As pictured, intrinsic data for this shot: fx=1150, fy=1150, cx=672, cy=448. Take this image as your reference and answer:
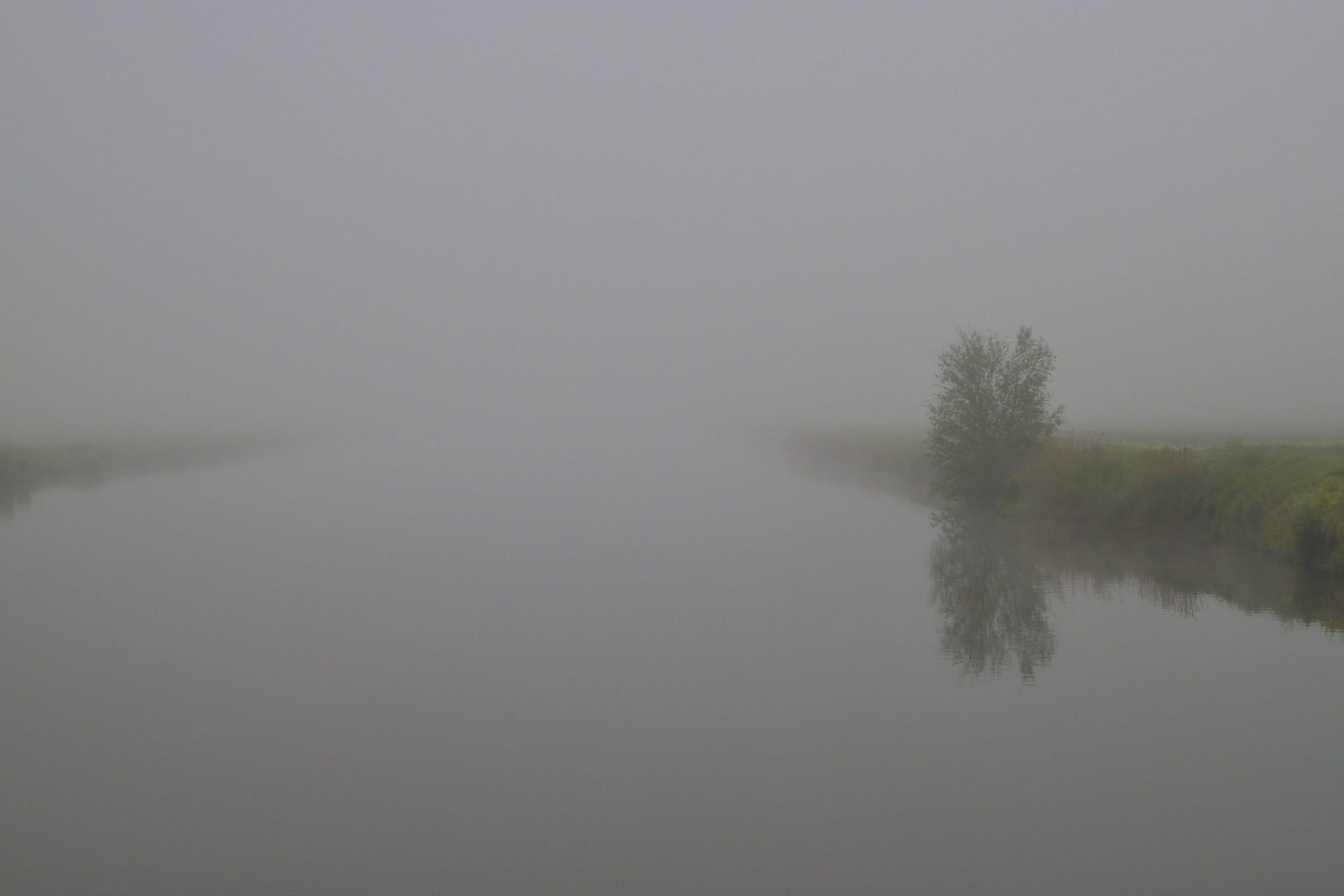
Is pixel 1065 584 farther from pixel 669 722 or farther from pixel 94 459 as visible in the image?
pixel 94 459

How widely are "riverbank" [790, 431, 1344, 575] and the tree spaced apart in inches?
31.4

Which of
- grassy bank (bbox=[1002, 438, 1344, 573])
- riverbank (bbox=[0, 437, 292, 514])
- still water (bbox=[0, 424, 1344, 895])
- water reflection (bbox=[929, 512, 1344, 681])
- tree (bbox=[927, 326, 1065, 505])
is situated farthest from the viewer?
riverbank (bbox=[0, 437, 292, 514])

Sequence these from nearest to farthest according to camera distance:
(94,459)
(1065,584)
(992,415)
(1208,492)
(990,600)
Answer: (990,600) < (1065,584) < (1208,492) < (992,415) < (94,459)

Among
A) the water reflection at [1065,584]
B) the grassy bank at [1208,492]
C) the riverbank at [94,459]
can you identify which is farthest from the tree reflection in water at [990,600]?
the riverbank at [94,459]

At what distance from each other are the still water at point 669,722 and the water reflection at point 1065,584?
0.13 metres

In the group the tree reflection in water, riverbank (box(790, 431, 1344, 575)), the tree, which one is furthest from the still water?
the tree

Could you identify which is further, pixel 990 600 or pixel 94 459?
pixel 94 459

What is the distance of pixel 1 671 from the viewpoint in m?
14.9

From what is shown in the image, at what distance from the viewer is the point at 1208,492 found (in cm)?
2644

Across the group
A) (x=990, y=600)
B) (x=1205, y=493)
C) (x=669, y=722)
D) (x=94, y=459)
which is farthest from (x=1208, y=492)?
(x=94, y=459)

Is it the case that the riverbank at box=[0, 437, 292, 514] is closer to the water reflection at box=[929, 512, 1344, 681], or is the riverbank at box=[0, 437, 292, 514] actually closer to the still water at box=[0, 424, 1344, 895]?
the still water at box=[0, 424, 1344, 895]

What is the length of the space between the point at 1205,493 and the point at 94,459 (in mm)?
48514

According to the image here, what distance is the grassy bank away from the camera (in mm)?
20781

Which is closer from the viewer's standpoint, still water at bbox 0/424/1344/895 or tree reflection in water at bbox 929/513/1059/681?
still water at bbox 0/424/1344/895
